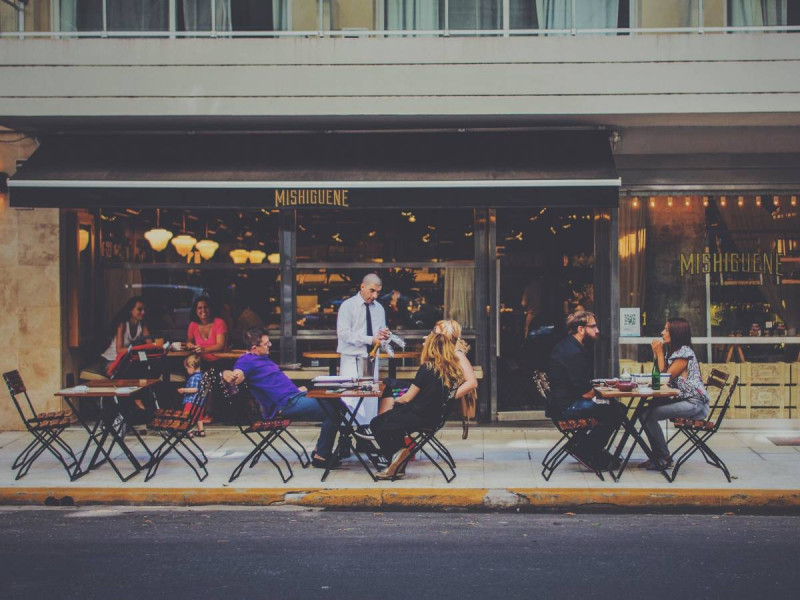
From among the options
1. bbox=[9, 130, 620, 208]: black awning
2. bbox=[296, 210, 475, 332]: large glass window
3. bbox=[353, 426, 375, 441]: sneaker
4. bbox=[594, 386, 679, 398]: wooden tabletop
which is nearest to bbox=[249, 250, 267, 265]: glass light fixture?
bbox=[296, 210, 475, 332]: large glass window

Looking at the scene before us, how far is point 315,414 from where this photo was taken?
8.28 metres

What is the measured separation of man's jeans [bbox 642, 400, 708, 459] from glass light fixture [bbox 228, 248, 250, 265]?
17.7ft

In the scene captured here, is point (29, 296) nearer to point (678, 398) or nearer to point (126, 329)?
point (126, 329)

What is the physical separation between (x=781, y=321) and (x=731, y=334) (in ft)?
2.11

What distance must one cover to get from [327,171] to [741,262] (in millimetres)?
5348

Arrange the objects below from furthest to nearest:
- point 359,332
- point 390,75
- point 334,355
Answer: point 334,355 → point 390,75 → point 359,332

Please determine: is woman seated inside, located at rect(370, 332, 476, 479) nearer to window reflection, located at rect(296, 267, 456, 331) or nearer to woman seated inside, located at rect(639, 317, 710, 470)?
woman seated inside, located at rect(639, 317, 710, 470)

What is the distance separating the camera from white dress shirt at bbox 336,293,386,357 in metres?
9.71

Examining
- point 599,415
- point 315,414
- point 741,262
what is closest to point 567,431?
point 599,415

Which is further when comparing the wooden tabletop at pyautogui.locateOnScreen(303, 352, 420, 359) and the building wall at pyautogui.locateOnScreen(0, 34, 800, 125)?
the wooden tabletop at pyautogui.locateOnScreen(303, 352, 420, 359)

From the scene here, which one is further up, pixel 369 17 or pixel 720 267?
pixel 369 17

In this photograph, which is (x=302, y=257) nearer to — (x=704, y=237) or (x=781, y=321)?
(x=704, y=237)

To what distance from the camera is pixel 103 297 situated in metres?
11.2

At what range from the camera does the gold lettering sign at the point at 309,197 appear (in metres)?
9.60
